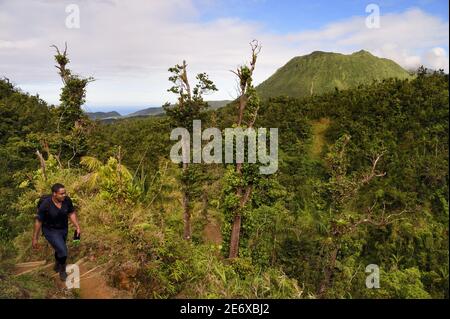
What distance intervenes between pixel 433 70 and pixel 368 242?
1735 centimetres

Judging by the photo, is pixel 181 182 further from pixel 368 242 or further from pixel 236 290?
pixel 368 242

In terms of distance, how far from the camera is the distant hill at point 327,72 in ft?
349

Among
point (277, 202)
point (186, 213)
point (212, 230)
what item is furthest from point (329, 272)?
point (212, 230)

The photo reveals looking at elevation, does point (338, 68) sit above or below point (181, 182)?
above

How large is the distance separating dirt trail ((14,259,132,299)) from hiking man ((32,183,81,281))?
17.6 inches

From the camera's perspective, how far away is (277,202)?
72.8 ft

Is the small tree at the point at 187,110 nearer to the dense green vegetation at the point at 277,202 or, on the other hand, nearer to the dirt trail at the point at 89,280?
the dense green vegetation at the point at 277,202

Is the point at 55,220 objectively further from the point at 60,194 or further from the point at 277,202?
the point at 277,202

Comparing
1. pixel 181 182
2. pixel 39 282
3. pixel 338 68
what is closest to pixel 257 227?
pixel 181 182

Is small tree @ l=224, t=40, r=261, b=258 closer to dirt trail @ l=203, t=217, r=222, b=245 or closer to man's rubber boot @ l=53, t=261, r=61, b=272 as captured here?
man's rubber boot @ l=53, t=261, r=61, b=272

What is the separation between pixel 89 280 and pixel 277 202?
1694cm

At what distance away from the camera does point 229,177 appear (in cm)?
1198
